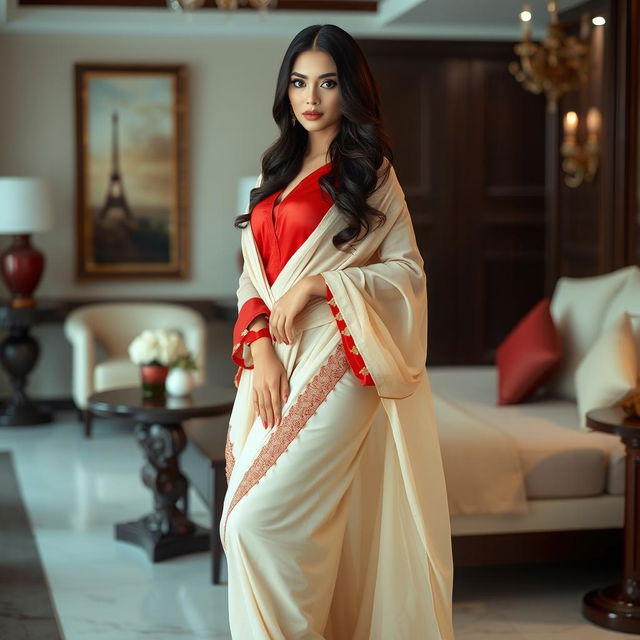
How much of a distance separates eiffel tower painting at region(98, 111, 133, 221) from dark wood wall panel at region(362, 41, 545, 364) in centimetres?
182

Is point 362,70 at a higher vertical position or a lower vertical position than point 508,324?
higher

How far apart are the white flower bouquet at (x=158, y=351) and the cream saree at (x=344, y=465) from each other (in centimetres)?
180

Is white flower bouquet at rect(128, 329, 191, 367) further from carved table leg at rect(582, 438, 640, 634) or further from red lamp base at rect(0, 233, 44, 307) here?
red lamp base at rect(0, 233, 44, 307)

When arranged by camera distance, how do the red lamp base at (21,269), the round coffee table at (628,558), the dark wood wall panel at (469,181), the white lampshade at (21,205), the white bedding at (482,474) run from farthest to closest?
the dark wood wall panel at (469,181), the red lamp base at (21,269), the white lampshade at (21,205), the white bedding at (482,474), the round coffee table at (628,558)

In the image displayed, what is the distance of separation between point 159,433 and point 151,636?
1.04 meters

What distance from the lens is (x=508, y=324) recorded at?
8.02 metres

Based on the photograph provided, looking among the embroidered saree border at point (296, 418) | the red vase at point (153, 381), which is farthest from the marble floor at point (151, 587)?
the embroidered saree border at point (296, 418)

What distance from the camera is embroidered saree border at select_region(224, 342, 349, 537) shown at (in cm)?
246

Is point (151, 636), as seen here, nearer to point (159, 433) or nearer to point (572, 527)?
point (159, 433)

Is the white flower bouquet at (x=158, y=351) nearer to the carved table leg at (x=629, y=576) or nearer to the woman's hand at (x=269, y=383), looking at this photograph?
the carved table leg at (x=629, y=576)

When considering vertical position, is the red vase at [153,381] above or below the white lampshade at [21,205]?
below

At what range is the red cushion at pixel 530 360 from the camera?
4.49 m

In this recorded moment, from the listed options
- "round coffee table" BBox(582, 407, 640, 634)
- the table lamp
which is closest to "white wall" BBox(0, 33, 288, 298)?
the table lamp

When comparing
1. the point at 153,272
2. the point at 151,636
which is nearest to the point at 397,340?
the point at 151,636
